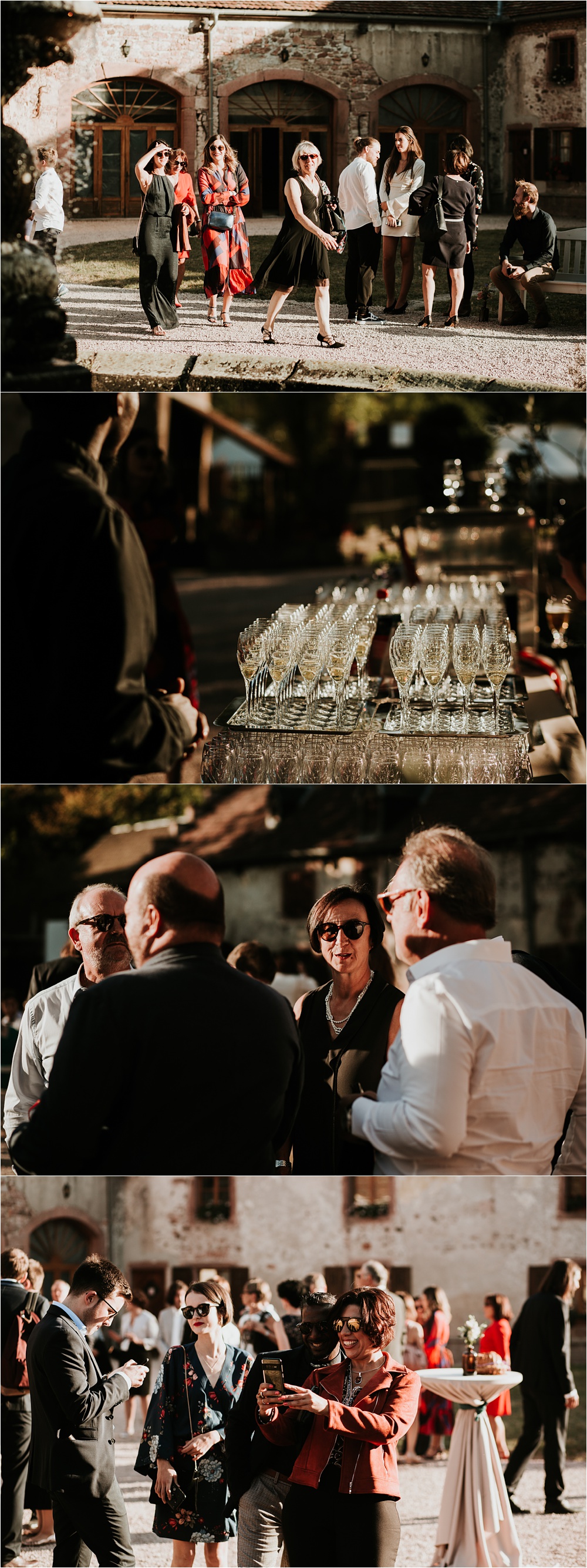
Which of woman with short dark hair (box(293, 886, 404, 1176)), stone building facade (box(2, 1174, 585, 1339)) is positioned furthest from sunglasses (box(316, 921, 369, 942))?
stone building facade (box(2, 1174, 585, 1339))

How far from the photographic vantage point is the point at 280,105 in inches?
169

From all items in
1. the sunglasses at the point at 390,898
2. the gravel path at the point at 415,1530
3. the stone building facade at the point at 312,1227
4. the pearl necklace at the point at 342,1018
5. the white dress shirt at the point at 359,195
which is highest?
the white dress shirt at the point at 359,195

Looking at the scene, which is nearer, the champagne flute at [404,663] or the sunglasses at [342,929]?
the sunglasses at [342,929]

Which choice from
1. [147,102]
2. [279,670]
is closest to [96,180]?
[147,102]

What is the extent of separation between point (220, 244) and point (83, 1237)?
301 centimetres

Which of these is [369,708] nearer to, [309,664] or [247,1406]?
[309,664]

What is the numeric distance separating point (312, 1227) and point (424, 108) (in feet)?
10.9

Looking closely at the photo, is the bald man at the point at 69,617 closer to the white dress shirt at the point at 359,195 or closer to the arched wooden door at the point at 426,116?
the white dress shirt at the point at 359,195

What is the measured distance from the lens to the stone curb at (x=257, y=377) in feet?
14.2

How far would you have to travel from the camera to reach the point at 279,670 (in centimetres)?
457

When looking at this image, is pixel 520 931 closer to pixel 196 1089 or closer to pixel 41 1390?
A: pixel 196 1089

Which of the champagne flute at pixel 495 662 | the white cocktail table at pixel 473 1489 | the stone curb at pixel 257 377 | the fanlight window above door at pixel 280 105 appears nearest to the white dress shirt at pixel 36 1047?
the white cocktail table at pixel 473 1489

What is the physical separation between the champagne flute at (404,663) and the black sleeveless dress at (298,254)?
112cm

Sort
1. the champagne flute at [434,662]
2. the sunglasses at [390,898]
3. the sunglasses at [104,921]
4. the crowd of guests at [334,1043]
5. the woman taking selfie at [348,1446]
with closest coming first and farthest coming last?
the woman taking selfie at [348,1446], the crowd of guests at [334,1043], the sunglasses at [390,898], the sunglasses at [104,921], the champagne flute at [434,662]
